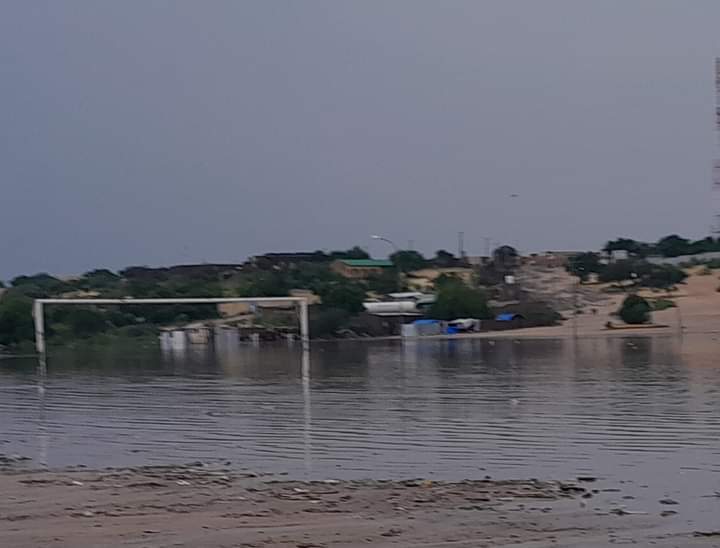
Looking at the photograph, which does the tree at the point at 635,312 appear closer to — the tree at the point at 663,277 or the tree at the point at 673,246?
the tree at the point at 663,277

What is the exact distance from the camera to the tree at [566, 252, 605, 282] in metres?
107

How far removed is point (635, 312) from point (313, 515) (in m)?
67.5

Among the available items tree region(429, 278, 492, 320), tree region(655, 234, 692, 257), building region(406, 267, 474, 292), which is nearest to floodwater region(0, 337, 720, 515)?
tree region(429, 278, 492, 320)

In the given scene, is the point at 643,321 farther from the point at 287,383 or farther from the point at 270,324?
the point at 287,383

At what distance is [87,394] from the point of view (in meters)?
30.8

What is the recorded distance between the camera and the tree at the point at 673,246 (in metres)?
127

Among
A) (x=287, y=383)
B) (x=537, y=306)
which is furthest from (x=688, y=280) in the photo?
(x=287, y=383)

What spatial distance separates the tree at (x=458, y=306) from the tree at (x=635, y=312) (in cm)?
1003

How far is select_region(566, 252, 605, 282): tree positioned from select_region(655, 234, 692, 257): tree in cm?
1669

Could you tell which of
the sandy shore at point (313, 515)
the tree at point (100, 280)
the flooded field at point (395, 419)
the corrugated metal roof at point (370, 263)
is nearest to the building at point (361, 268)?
the corrugated metal roof at point (370, 263)

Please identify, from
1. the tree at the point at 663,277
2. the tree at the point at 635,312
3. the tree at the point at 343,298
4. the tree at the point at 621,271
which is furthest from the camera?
the tree at the point at 621,271

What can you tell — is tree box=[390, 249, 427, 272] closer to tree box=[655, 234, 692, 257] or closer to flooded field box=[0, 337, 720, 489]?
tree box=[655, 234, 692, 257]

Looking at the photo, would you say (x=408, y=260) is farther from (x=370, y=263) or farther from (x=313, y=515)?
(x=313, y=515)

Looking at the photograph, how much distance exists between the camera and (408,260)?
120 m
